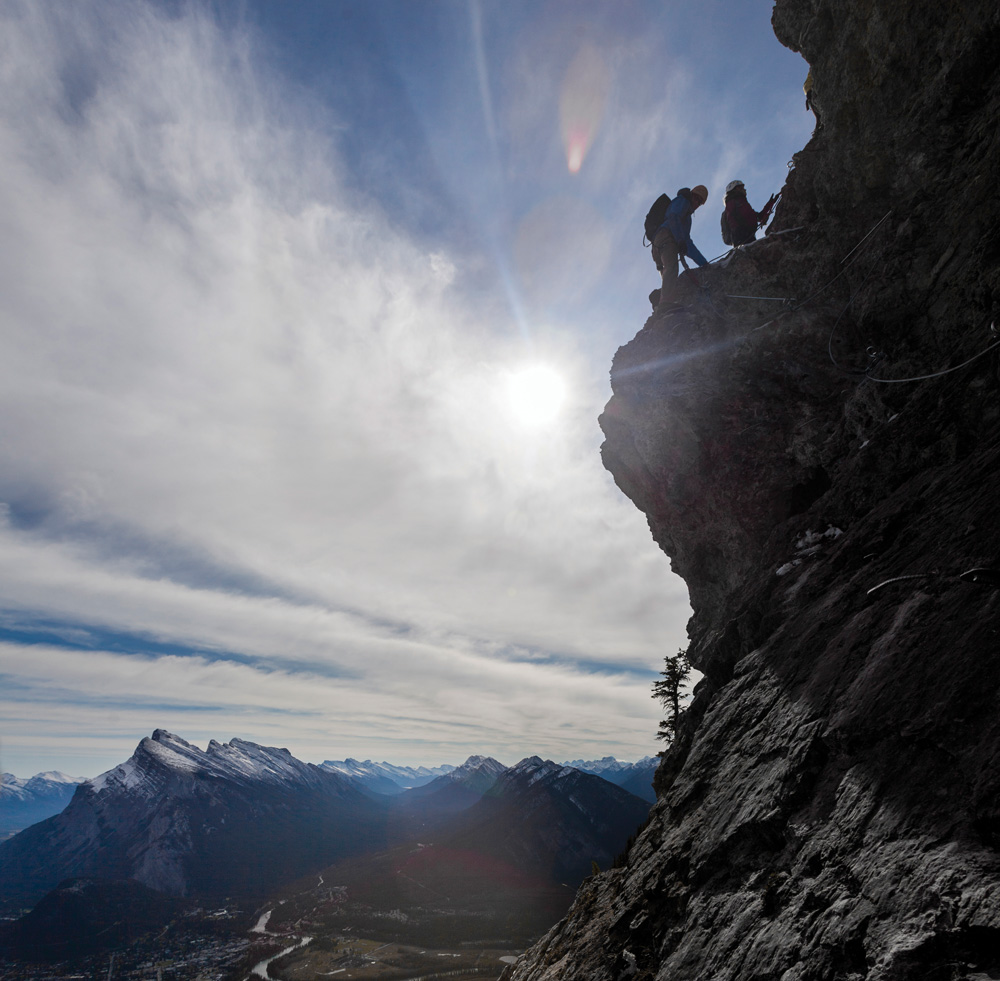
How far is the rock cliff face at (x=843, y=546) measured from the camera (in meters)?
9.30

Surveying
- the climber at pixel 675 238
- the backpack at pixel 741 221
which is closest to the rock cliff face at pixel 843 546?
the climber at pixel 675 238

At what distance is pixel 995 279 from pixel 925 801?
15.0 m

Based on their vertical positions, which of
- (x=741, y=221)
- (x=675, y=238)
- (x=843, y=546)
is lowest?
(x=843, y=546)

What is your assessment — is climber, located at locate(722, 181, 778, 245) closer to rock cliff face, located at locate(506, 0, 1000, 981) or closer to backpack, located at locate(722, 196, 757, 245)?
backpack, located at locate(722, 196, 757, 245)

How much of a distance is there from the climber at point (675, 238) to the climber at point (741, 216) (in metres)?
1.68

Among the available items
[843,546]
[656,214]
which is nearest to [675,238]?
[656,214]

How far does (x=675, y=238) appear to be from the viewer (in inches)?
1211

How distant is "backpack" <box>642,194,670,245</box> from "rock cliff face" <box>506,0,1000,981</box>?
5404 mm

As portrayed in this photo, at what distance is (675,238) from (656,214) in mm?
2662

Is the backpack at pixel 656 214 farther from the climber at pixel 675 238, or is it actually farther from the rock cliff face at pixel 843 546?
the rock cliff face at pixel 843 546

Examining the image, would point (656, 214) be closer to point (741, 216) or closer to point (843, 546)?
point (741, 216)

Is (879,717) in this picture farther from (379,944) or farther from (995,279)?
(379,944)

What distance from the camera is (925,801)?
913 cm

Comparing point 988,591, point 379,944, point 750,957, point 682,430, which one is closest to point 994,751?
point 988,591
